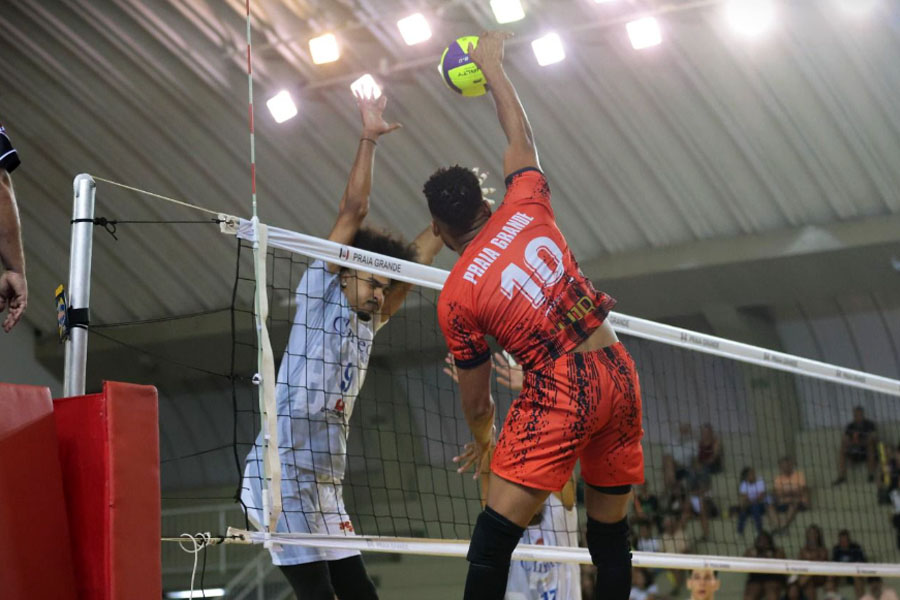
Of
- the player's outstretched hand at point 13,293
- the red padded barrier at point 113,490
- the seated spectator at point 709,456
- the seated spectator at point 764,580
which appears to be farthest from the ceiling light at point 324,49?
the red padded barrier at point 113,490

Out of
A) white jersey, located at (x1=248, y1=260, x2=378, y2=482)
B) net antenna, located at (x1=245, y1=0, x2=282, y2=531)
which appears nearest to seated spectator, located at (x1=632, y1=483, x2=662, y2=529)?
white jersey, located at (x1=248, y1=260, x2=378, y2=482)

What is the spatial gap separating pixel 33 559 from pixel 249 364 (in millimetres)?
12956

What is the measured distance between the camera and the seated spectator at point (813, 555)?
11.0m

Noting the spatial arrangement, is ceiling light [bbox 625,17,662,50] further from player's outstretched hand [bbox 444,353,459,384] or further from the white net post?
the white net post

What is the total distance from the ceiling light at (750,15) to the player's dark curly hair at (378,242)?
647 centimetres

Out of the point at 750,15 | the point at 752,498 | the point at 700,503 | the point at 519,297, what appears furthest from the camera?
the point at 700,503

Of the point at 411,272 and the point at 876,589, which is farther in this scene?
the point at 876,589

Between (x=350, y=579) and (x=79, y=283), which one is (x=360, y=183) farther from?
(x=350, y=579)

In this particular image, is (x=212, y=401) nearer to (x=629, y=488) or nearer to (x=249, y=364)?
(x=249, y=364)

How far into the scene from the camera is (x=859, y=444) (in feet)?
41.4

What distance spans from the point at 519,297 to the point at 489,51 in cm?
100

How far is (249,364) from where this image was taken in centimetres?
1567

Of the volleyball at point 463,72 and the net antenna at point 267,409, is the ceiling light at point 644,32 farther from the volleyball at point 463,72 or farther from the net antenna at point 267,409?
the net antenna at point 267,409

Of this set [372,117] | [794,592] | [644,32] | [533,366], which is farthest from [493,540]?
[794,592]
